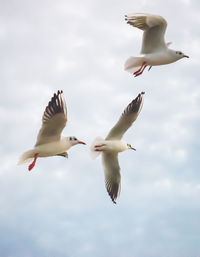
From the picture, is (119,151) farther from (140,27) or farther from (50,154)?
(140,27)

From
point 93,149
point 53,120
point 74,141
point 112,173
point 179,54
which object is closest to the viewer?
point 53,120

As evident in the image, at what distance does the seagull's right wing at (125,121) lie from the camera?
13.5m

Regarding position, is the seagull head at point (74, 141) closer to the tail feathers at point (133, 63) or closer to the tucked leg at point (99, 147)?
the tucked leg at point (99, 147)

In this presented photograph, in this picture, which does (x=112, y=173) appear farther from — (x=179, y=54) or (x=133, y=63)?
(x=179, y=54)

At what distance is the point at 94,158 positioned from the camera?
43.7ft

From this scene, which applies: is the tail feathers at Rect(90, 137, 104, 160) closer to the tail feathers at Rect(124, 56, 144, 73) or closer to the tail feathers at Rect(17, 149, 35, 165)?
the tail feathers at Rect(17, 149, 35, 165)

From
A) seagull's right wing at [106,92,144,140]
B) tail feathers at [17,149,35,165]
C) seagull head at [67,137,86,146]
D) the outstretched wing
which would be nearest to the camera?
the outstretched wing

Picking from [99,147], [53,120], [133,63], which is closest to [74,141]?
[99,147]

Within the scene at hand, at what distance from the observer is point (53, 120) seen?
1191 centimetres

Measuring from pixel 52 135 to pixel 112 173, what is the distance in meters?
2.34

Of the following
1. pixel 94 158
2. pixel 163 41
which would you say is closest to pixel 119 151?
pixel 94 158

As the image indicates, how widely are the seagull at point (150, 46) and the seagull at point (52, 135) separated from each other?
235cm

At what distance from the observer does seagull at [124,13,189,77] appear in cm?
1298

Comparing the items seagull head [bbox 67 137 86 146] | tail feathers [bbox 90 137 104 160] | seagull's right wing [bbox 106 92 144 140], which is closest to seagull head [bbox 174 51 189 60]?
seagull's right wing [bbox 106 92 144 140]
